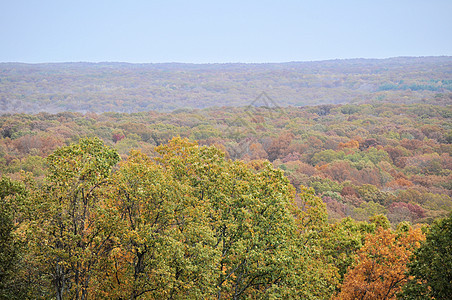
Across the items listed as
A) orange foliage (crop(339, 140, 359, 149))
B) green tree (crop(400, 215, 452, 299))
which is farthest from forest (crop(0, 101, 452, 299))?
orange foliage (crop(339, 140, 359, 149))

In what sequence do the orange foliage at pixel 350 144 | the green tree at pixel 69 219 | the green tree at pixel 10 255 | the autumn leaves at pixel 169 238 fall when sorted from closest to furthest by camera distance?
the green tree at pixel 69 219 < the autumn leaves at pixel 169 238 < the green tree at pixel 10 255 < the orange foliage at pixel 350 144

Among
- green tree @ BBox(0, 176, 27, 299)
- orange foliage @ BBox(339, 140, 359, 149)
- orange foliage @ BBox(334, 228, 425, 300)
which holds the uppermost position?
green tree @ BBox(0, 176, 27, 299)

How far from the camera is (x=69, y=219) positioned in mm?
15766

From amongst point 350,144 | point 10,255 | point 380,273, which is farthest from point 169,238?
point 350,144

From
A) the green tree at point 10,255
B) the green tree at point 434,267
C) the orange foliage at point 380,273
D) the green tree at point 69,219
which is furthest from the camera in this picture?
the orange foliage at point 380,273

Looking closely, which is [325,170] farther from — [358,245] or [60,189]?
[60,189]

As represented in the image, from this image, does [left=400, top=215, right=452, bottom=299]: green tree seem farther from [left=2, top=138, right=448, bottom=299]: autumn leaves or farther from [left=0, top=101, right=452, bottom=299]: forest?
[left=2, top=138, right=448, bottom=299]: autumn leaves

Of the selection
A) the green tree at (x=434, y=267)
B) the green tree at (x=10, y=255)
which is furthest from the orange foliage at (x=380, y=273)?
the green tree at (x=10, y=255)

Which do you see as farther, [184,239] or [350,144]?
[350,144]

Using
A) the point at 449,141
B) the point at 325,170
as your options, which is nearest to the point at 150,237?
the point at 325,170

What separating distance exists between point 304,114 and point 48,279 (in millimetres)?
173507

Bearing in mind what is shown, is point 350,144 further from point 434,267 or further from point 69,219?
point 69,219

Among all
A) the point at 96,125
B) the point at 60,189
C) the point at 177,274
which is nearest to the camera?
the point at 60,189

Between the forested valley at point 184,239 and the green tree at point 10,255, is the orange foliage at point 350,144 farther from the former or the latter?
the green tree at point 10,255
